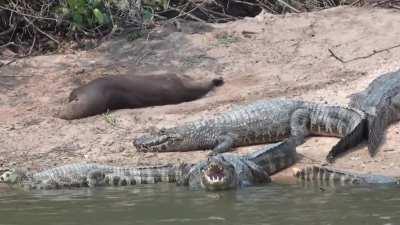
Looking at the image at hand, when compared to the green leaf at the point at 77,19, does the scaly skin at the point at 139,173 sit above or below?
below

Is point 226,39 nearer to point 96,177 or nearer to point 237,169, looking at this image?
point 96,177

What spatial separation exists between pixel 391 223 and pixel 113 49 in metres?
7.55

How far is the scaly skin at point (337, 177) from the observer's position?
7.29 m

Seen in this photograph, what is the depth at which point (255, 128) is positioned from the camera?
9422mm

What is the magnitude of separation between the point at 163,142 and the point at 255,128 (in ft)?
3.35

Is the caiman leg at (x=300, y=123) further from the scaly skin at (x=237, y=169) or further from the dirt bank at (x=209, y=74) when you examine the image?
the scaly skin at (x=237, y=169)

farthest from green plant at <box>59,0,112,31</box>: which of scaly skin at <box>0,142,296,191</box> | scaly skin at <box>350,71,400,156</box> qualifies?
scaly skin at <box>0,142,296,191</box>

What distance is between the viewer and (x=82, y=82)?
1160 centimetres

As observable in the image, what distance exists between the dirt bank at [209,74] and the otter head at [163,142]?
0.09 m

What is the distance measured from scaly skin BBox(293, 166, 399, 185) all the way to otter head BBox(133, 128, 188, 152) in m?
1.91

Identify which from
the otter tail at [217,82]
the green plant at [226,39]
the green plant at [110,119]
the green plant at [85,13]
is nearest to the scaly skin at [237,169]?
the green plant at [110,119]

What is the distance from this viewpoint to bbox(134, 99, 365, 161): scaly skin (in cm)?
919

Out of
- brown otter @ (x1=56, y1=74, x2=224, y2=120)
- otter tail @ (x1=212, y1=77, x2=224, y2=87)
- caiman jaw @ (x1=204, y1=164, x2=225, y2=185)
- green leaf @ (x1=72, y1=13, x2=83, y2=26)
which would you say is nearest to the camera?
caiman jaw @ (x1=204, y1=164, x2=225, y2=185)

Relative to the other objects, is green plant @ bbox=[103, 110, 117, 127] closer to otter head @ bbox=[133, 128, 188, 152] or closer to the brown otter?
the brown otter
